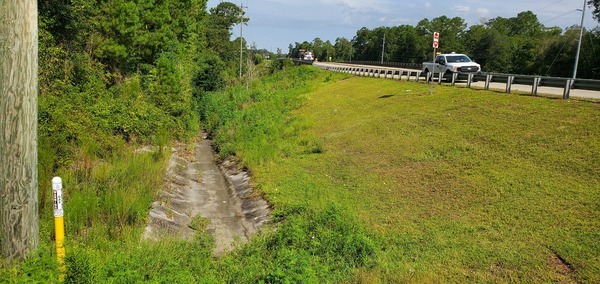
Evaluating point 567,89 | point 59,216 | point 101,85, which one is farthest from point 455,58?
point 59,216

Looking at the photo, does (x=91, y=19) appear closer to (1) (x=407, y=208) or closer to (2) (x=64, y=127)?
(2) (x=64, y=127)

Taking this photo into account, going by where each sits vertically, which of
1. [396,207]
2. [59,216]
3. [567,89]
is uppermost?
[567,89]

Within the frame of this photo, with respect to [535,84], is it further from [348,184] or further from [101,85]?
[101,85]

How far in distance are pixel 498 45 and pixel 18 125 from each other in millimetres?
70378

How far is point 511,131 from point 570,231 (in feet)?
19.8

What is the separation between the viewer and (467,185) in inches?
408

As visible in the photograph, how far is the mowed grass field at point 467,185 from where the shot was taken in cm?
693

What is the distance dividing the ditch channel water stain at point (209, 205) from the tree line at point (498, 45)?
35879 millimetres

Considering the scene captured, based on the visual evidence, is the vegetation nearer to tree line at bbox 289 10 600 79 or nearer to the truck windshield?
the truck windshield

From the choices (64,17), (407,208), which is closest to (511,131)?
(407,208)

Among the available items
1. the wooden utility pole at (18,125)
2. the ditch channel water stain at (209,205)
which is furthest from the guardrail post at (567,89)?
the wooden utility pole at (18,125)

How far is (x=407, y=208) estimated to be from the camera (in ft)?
32.3

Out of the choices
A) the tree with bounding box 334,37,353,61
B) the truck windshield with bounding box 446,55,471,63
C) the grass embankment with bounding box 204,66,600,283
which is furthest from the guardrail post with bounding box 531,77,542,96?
the tree with bounding box 334,37,353,61

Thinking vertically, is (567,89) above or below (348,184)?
above
